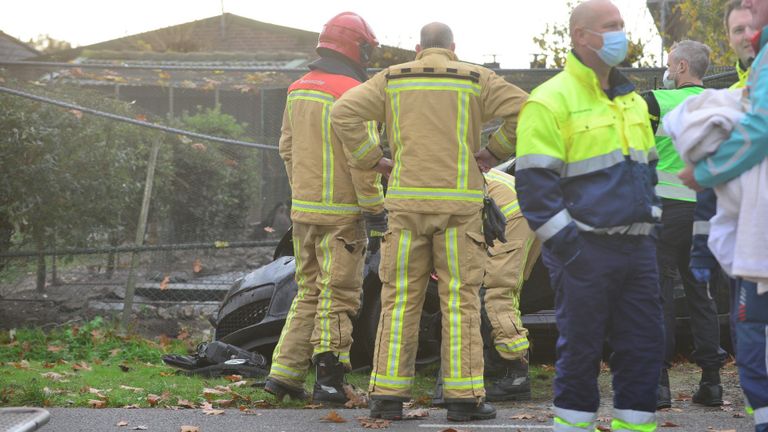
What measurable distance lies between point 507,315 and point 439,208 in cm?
116

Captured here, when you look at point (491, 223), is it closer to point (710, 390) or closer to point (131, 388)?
point (710, 390)

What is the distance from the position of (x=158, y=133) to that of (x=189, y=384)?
13.2ft

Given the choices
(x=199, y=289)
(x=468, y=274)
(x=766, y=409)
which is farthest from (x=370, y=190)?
(x=199, y=289)

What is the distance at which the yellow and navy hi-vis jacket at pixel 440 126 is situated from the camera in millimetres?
5828

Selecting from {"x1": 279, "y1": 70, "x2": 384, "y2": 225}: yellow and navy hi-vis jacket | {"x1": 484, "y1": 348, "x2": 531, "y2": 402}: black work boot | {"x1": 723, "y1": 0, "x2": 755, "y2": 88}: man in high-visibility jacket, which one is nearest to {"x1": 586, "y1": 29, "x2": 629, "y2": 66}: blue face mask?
{"x1": 723, "y1": 0, "x2": 755, "y2": 88}: man in high-visibility jacket

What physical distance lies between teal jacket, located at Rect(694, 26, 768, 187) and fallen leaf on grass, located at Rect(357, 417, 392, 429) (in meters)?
2.43

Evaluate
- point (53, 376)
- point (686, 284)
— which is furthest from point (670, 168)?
point (53, 376)

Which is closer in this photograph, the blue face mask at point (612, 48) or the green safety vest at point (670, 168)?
the blue face mask at point (612, 48)

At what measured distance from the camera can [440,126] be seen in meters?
5.84

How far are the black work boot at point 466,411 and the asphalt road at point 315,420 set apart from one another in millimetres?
39

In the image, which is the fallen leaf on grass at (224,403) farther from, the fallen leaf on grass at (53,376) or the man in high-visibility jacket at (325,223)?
the fallen leaf on grass at (53,376)

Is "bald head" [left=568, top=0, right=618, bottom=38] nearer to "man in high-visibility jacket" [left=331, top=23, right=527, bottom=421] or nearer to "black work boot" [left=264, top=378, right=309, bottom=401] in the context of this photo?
"man in high-visibility jacket" [left=331, top=23, right=527, bottom=421]

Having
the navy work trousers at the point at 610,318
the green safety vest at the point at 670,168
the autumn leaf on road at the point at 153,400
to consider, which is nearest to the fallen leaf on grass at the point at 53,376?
the autumn leaf on road at the point at 153,400

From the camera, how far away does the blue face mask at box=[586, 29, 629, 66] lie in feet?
15.6
